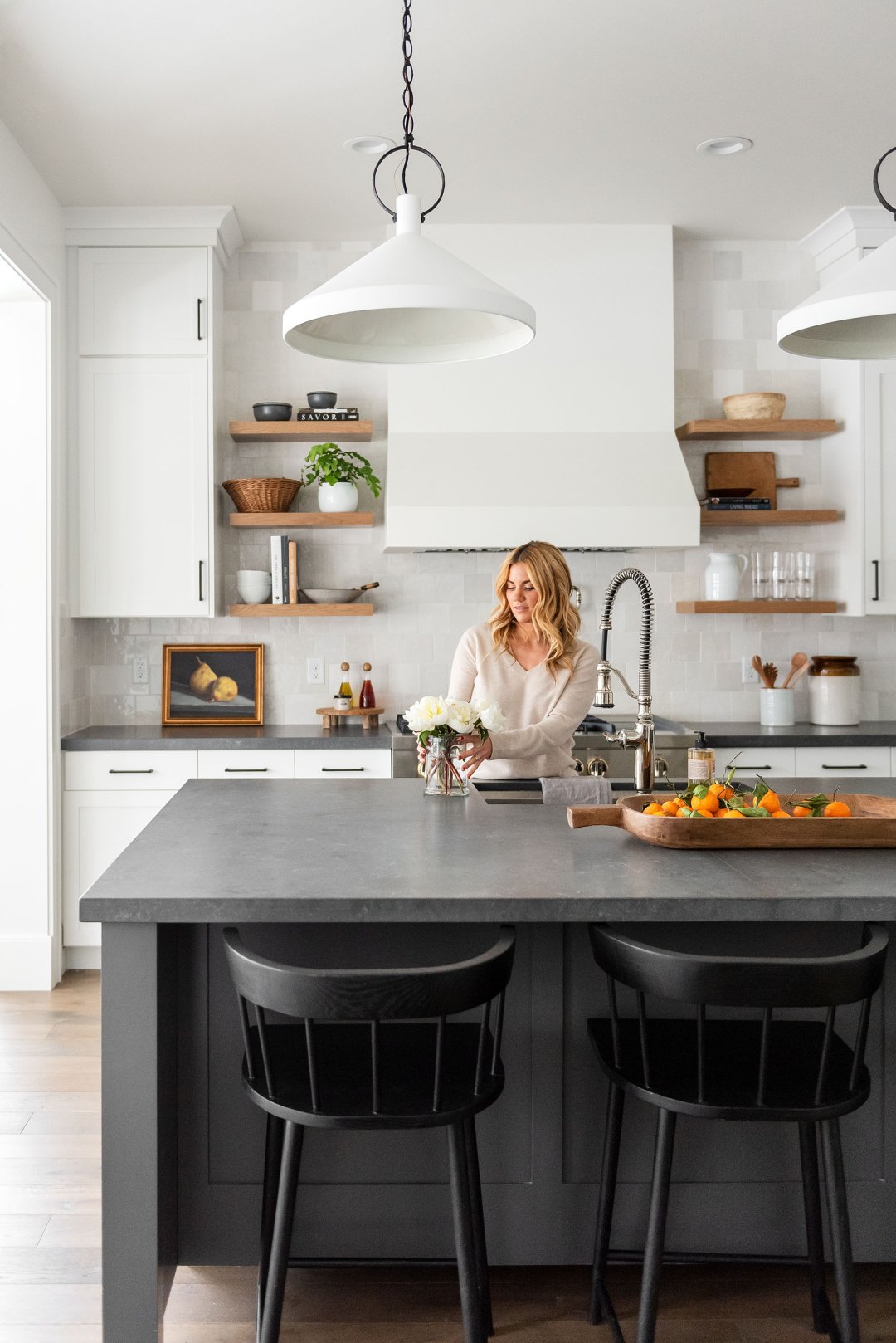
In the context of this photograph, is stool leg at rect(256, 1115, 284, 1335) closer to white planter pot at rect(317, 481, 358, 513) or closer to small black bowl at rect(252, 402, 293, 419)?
white planter pot at rect(317, 481, 358, 513)

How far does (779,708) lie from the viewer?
15.1 feet

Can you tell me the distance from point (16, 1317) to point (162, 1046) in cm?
69

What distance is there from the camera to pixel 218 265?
454 cm

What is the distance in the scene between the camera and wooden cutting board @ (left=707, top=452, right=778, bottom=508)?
15.6 feet

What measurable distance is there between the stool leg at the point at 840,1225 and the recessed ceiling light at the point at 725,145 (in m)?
3.22

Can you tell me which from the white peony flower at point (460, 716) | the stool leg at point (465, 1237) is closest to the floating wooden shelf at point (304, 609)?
the white peony flower at point (460, 716)

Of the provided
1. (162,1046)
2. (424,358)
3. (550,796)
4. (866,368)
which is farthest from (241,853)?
(866,368)

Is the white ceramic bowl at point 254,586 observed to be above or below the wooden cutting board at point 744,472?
below

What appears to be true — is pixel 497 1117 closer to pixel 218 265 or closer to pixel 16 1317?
pixel 16 1317

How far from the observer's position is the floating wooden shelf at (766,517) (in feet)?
15.0

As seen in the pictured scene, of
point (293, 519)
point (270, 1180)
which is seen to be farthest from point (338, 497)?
point (270, 1180)

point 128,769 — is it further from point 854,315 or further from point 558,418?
point 854,315

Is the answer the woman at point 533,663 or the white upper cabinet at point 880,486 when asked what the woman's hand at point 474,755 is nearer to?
the woman at point 533,663

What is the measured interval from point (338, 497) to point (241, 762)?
45.7 inches
